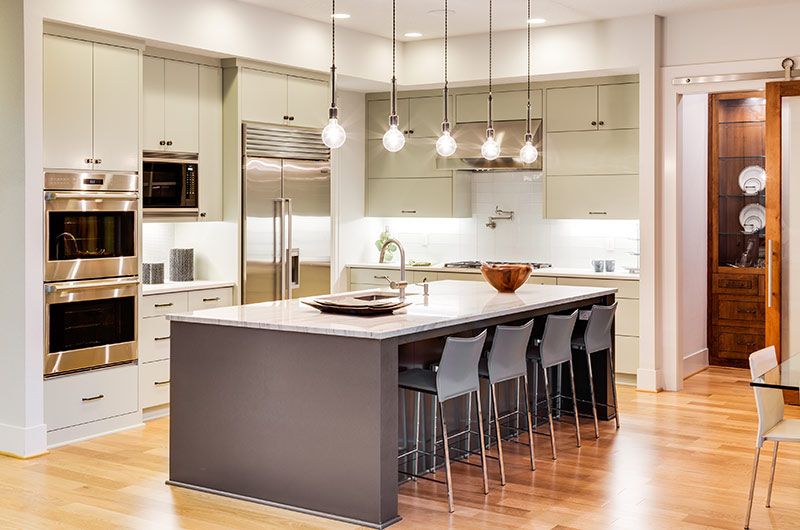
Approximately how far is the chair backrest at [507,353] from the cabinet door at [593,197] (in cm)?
309

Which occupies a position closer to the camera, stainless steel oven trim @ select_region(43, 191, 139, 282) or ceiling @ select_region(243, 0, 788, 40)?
stainless steel oven trim @ select_region(43, 191, 139, 282)

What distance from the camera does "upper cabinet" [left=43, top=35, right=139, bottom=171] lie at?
5969 mm

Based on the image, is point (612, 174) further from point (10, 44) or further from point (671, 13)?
point (10, 44)

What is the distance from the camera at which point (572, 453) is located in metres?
5.95

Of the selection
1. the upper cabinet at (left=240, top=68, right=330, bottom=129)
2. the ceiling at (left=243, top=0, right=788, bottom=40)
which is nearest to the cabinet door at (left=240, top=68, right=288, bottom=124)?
the upper cabinet at (left=240, top=68, right=330, bottom=129)

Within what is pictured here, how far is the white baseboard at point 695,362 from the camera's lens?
8.58m

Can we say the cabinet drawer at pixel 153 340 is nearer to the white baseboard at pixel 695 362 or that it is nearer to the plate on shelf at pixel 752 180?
the white baseboard at pixel 695 362

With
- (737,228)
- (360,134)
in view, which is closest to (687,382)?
(737,228)

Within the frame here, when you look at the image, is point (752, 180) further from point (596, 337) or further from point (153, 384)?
point (153, 384)

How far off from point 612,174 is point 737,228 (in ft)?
5.27

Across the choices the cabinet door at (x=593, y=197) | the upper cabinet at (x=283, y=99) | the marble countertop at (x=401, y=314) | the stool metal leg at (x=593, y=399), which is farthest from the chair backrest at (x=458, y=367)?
the cabinet door at (x=593, y=197)

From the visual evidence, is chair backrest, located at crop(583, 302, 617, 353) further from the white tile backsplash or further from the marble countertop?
the white tile backsplash

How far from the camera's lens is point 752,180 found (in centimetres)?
895

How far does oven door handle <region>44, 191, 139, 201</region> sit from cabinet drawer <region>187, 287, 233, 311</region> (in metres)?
0.94
